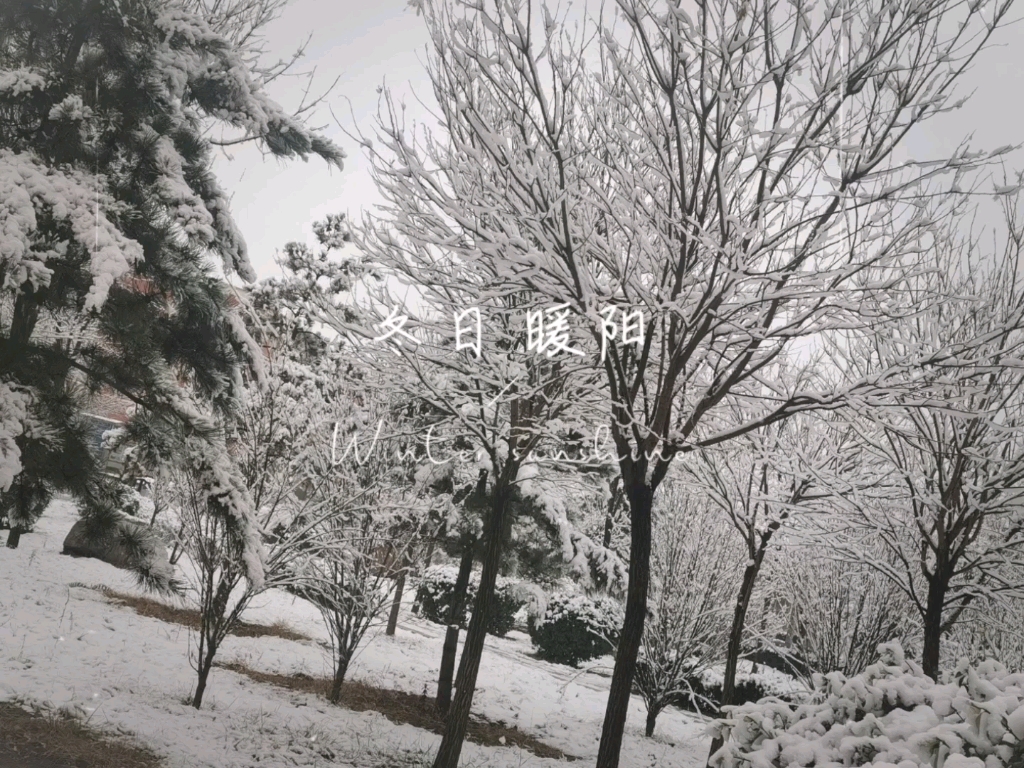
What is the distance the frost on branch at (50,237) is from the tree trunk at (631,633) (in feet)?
11.1

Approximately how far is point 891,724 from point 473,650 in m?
4.06

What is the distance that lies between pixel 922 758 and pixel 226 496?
12.4ft

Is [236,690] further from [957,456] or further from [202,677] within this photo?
[957,456]

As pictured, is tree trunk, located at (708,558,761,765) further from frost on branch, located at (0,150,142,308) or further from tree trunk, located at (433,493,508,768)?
frost on branch, located at (0,150,142,308)

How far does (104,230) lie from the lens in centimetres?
310

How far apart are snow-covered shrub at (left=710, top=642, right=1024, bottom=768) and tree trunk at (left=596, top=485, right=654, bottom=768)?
4.01 ft

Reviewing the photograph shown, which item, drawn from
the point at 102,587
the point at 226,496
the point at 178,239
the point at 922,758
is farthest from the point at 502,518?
the point at 102,587

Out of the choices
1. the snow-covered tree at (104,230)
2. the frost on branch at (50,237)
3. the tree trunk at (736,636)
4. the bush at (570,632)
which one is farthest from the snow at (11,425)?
the bush at (570,632)

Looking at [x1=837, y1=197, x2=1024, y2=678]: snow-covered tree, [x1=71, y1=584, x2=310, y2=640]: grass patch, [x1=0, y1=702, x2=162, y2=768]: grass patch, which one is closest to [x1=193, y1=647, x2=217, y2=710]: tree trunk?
[x1=0, y1=702, x2=162, y2=768]: grass patch

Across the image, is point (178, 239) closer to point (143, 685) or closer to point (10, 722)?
point (10, 722)

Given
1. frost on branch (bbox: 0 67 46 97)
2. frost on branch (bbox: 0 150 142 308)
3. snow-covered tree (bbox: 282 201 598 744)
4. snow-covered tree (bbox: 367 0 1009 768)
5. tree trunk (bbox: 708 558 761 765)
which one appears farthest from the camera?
tree trunk (bbox: 708 558 761 765)

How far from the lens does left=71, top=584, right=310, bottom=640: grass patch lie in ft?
29.5

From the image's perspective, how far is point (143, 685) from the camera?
6.01 m

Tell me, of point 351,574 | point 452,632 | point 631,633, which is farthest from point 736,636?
point 351,574
